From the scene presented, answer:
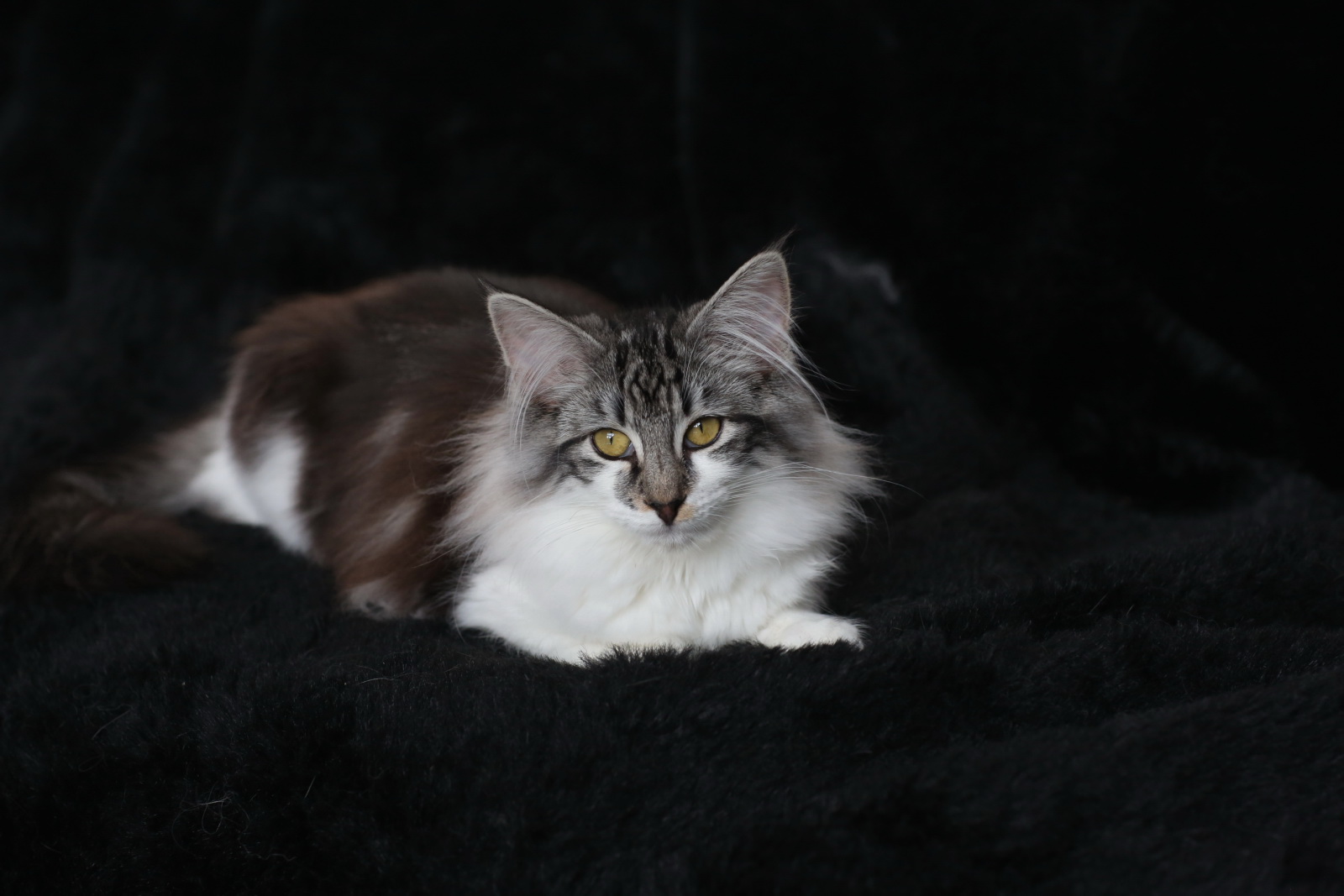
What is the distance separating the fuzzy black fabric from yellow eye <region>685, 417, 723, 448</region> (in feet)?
1.03

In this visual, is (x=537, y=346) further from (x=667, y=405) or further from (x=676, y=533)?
(x=676, y=533)

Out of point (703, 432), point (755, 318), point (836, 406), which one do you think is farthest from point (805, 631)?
point (836, 406)


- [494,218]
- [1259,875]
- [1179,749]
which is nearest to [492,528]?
[1179,749]

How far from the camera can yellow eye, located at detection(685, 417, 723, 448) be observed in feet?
5.49

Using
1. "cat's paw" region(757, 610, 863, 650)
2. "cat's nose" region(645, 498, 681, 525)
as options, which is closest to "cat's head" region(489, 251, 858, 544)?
"cat's nose" region(645, 498, 681, 525)

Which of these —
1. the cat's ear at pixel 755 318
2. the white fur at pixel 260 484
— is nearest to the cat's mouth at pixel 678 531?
the cat's ear at pixel 755 318

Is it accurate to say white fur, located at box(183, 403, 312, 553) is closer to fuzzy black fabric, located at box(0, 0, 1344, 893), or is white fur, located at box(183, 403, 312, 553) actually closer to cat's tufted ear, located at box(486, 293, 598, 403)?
fuzzy black fabric, located at box(0, 0, 1344, 893)

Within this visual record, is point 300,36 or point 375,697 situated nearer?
point 375,697

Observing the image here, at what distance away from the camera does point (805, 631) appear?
1.75m

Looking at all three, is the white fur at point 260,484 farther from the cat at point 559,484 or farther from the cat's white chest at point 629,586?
the cat's white chest at point 629,586

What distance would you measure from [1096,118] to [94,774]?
2.39m

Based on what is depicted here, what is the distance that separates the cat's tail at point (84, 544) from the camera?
2010 mm

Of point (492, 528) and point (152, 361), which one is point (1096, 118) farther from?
point (152, 361)

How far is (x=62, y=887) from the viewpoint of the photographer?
1.39 metres
